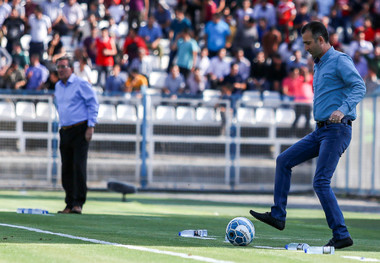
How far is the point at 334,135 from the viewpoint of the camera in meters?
8.66

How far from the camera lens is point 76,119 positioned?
13.2 m

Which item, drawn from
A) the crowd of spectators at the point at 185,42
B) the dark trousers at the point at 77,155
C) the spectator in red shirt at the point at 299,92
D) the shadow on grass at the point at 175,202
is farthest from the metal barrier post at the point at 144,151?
the dark trousers at the point at 77,155

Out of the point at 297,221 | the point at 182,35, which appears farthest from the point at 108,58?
the point at 297,221

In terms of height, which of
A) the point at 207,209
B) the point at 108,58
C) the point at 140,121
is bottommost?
the point at 207,209

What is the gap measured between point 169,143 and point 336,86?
11726 millimetres

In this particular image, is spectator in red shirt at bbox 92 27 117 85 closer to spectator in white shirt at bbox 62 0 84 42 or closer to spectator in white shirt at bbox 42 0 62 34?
spectator in white shirt at bbox 62 0 84 42

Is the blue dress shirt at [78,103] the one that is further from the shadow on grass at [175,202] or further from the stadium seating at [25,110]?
the stadium seating at [25,110]

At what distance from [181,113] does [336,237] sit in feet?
38.9

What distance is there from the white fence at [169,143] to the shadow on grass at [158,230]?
20.4 feet

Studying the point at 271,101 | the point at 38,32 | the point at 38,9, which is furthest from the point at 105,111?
the point at 38,9

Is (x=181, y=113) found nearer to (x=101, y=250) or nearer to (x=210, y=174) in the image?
(x=210, y=174)

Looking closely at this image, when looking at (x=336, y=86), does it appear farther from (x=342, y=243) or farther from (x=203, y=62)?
(x=203, y=62)

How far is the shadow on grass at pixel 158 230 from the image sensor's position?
914cm

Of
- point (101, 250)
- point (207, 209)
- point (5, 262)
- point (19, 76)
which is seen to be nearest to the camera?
point (5, 262)
